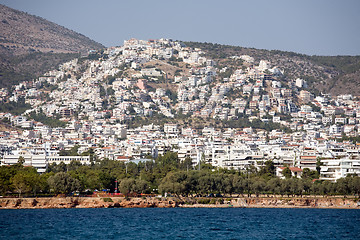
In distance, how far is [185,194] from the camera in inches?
3816

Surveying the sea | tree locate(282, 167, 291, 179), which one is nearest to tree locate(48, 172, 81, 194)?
the sea

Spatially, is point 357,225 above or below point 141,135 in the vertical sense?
below

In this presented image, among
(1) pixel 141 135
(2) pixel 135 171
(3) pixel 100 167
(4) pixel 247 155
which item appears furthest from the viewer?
(1) pixel 141 135

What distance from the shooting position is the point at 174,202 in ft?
303

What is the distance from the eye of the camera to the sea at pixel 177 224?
60.5m

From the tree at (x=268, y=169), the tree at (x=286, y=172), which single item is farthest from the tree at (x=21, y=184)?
the tree at (x=286, y=172)

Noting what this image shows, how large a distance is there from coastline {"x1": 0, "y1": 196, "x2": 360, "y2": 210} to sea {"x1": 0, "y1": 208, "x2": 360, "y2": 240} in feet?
7.55

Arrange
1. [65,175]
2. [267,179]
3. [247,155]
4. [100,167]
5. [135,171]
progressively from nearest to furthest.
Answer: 1. [65,175]
2. [267,179]
3. [135,171]
4. [100,167]
5. [247,155]

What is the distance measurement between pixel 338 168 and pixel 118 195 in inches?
1495

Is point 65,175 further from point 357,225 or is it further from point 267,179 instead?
point 357,225

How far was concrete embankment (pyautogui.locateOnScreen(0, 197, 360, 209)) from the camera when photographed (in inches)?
3391

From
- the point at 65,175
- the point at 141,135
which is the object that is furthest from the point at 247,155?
the point at 141,135

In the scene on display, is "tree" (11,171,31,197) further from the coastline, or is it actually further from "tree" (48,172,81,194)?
"tree" (48,172,81,194)

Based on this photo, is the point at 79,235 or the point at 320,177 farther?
the point at 320,177
